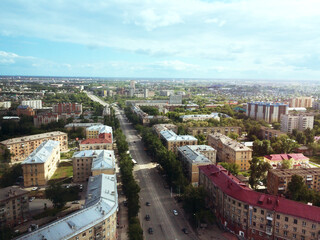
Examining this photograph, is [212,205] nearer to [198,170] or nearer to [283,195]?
[198,170]

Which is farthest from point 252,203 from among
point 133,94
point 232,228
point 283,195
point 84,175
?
point 133,94

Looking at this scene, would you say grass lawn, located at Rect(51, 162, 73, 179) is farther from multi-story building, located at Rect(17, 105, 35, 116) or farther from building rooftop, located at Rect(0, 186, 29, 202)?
multi-story building, located at Rect(17, 105, 35, 116)

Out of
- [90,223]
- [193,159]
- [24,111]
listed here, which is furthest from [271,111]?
[90,223]

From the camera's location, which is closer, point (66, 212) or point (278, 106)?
point (66, 212)

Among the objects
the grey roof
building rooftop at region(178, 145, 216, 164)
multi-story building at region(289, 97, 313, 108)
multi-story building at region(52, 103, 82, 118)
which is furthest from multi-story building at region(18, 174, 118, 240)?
multi-story building at region(289, 97, 313, 108)

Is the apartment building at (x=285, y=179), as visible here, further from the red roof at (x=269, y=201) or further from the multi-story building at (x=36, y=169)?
the multi-story building at (x=36, y=169)

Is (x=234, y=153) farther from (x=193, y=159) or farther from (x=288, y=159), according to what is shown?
(x=193, y=159)

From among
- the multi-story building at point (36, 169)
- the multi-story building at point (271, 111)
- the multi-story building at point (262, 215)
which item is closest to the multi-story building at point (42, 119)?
the multi-story building at point (36, 169)
